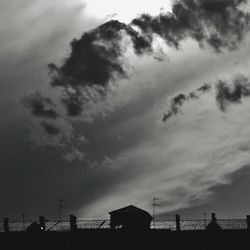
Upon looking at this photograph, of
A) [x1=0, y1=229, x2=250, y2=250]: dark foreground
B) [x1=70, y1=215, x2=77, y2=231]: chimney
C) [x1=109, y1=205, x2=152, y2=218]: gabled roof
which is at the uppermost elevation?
[x1=109, y1=205, x2=152, y2=218]: gabled roof

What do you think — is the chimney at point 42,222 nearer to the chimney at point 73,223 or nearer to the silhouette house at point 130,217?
the chimney at point 73,223

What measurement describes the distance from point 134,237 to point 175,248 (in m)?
3.69

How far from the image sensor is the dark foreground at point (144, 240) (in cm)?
4881

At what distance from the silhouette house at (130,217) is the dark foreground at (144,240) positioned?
→ 6.52m

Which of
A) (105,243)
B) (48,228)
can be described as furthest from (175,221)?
(48,228)

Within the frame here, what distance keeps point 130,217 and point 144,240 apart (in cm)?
823

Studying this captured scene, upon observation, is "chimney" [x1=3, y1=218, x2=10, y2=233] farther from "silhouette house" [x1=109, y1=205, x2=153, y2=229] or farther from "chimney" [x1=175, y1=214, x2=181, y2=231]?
"chimney" [x1=175, y1=214, x2=181, y2=231]

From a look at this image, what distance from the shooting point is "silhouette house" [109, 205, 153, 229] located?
57.0 metres

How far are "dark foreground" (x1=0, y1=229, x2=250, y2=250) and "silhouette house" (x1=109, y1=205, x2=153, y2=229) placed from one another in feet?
21.4

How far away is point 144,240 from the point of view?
163ft

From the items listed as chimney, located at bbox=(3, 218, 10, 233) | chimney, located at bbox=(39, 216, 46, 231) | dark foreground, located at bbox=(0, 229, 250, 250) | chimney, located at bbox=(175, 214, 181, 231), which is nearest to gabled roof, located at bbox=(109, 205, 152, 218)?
chimney, located at bbox=(175, 214, 181, 231)

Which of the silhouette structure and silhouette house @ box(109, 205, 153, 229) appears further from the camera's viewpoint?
silhouette house @ box(109, 205, 153, 229)

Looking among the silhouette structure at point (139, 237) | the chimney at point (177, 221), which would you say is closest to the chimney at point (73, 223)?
the silhouette structure at point (139, 237)

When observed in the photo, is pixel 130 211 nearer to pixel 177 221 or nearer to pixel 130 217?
pixel 130 217
